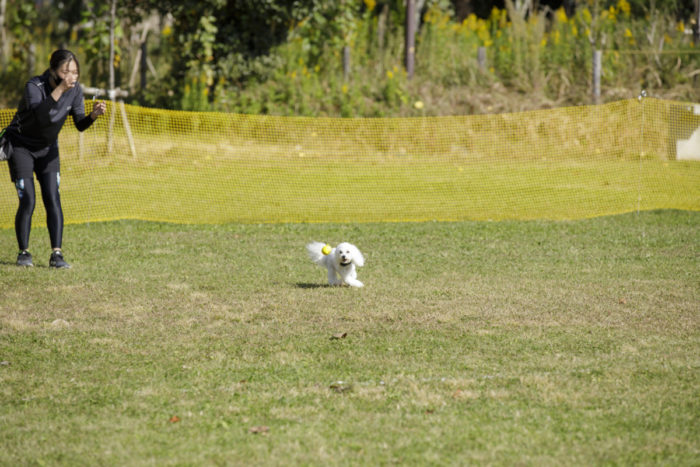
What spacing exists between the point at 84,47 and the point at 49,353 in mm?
13295

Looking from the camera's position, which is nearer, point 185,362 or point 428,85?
point 185,362

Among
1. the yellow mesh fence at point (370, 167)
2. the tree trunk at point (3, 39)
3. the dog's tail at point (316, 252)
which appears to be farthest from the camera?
the tree trunk at point (3, 39)

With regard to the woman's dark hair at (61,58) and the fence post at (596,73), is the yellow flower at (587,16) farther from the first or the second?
the woman's dark hair at (61,58)

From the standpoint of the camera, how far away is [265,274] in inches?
320

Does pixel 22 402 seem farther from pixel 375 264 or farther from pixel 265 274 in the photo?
pixel 375 264

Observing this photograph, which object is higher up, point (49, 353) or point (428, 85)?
point (428, 85)

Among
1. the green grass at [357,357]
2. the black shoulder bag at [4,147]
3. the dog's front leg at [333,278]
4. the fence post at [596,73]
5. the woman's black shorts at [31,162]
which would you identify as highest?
the fence post at [596,73]

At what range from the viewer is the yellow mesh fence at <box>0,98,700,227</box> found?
11781 millimetres

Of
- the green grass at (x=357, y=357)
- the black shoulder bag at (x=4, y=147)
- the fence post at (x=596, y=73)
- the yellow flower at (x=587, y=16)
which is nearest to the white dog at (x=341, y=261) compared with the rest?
the green grass at (x=357, y=357)

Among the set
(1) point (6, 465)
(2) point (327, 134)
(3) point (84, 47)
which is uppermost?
(3) point (84, 47)

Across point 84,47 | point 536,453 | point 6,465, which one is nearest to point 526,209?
point 536,453

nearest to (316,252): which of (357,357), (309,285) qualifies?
(309,285)

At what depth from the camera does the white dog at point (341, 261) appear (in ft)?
23.4

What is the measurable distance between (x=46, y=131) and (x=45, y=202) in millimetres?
701
